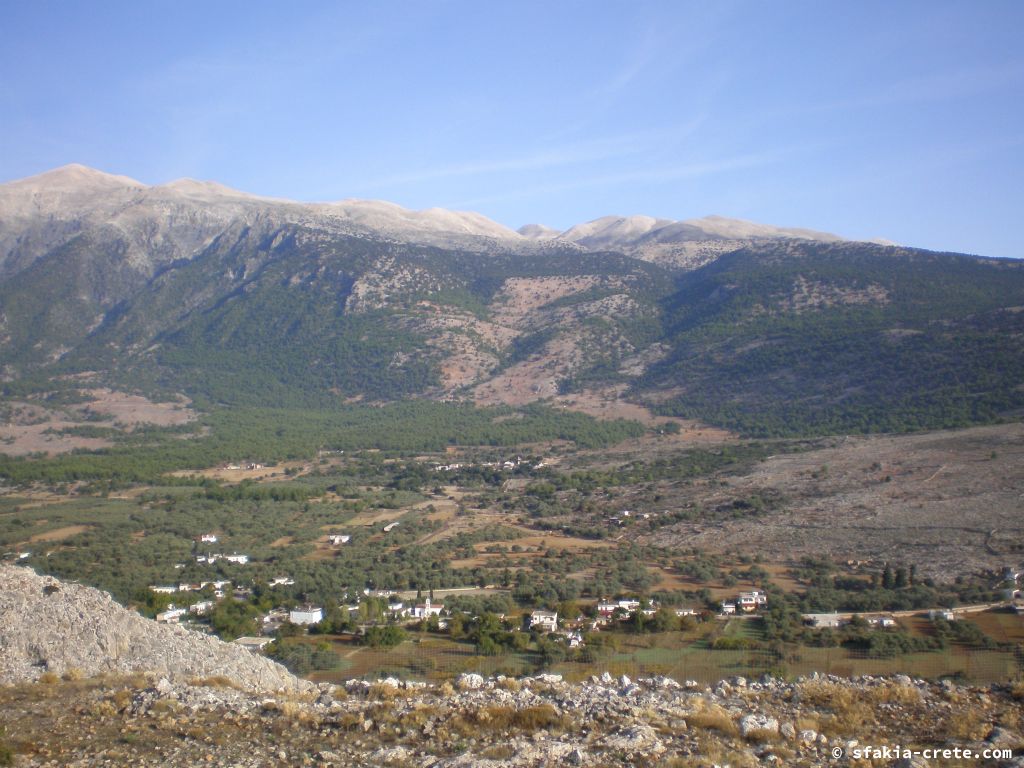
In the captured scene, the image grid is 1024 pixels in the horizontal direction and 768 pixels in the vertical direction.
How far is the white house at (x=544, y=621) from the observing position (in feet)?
71.1

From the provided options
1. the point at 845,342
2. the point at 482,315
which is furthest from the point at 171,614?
the point at 482,315

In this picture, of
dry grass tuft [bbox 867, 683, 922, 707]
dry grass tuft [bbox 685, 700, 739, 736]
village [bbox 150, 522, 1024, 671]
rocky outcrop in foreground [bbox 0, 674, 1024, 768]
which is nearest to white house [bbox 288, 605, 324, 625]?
village [bbox 150, 522, 1024, 671]

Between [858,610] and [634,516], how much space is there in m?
18.6

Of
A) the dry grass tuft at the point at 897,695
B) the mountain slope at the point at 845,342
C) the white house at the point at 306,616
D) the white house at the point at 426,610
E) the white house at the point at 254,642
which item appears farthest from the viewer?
the mountain slope at the point at 845,342

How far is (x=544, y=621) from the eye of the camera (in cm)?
2234

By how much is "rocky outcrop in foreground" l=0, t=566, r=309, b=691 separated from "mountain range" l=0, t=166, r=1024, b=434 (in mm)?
53559

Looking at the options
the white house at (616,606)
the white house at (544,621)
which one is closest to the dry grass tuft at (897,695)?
the white house at (544,621)

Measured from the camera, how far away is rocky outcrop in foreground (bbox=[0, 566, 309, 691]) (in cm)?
1349

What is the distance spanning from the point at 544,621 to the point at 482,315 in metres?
91.3

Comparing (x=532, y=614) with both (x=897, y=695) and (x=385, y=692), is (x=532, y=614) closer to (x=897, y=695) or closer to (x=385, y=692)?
(x=385, y=692)

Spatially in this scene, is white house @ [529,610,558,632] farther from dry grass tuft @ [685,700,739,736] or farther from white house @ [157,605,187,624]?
dry grass tuft @ [685,700,739,736]

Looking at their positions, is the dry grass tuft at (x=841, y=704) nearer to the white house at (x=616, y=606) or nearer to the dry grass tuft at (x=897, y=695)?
the dry grass tuft at (x=897, y=695)

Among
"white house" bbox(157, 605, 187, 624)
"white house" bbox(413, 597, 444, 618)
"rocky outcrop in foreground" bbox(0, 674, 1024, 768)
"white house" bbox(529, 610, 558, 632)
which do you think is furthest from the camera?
"white house" bbox(413, 597, 444, 618)

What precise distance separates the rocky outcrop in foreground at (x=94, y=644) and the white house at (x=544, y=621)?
791cm
